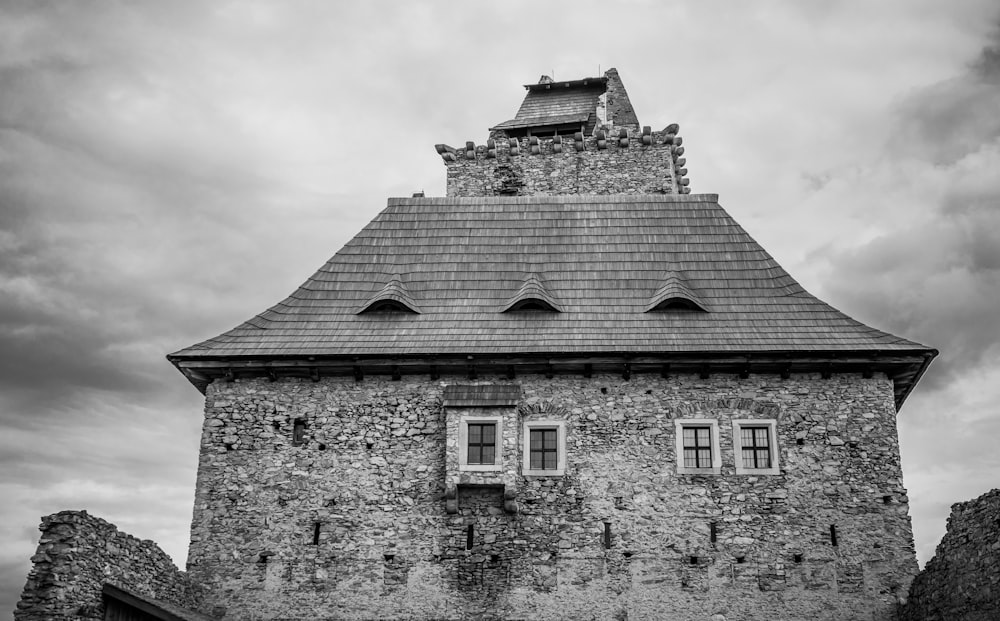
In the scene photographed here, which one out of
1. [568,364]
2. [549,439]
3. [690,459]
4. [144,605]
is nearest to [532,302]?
[568,364]

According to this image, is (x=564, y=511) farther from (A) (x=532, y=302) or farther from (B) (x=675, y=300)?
(B) (x=675, y=300)

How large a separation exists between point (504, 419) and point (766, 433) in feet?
17.0

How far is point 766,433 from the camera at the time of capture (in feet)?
63.2

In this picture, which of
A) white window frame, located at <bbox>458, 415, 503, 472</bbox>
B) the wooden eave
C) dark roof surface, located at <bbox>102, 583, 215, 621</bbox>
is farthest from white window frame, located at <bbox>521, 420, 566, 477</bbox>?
dark roof surface, located at <bbox>102, 583, 215, 621</bbox>

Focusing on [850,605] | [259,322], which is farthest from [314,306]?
[850,605]

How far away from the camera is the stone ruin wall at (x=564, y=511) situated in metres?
18.1

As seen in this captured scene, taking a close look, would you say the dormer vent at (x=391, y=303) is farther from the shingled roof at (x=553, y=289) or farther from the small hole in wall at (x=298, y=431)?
the small hole in wall at (x=298, y=431)

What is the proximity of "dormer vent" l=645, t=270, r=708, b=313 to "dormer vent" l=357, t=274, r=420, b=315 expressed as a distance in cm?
512

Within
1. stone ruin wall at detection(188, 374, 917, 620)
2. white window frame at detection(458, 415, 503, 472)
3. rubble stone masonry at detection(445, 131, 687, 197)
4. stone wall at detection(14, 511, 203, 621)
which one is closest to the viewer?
stone wall at detection(14, 511, 203, 621)

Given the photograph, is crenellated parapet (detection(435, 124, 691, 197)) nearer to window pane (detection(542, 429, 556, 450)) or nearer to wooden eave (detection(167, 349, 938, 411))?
wooden eave (detection(167, 349, 938, 411))

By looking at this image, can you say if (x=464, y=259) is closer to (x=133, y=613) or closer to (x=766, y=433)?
(x=766, y=433)

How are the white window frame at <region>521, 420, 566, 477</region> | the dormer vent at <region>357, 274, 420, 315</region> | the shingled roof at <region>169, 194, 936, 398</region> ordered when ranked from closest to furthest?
the white window frame at <region>521, 420, 566, 477</region>
the shingled roof at <region>169, 194, 936, 398</region>
the dormer vent at <region>357, 274, 420, 315</region>

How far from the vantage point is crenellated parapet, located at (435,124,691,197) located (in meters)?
29.5

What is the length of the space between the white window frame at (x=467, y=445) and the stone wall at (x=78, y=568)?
19.8 feet
